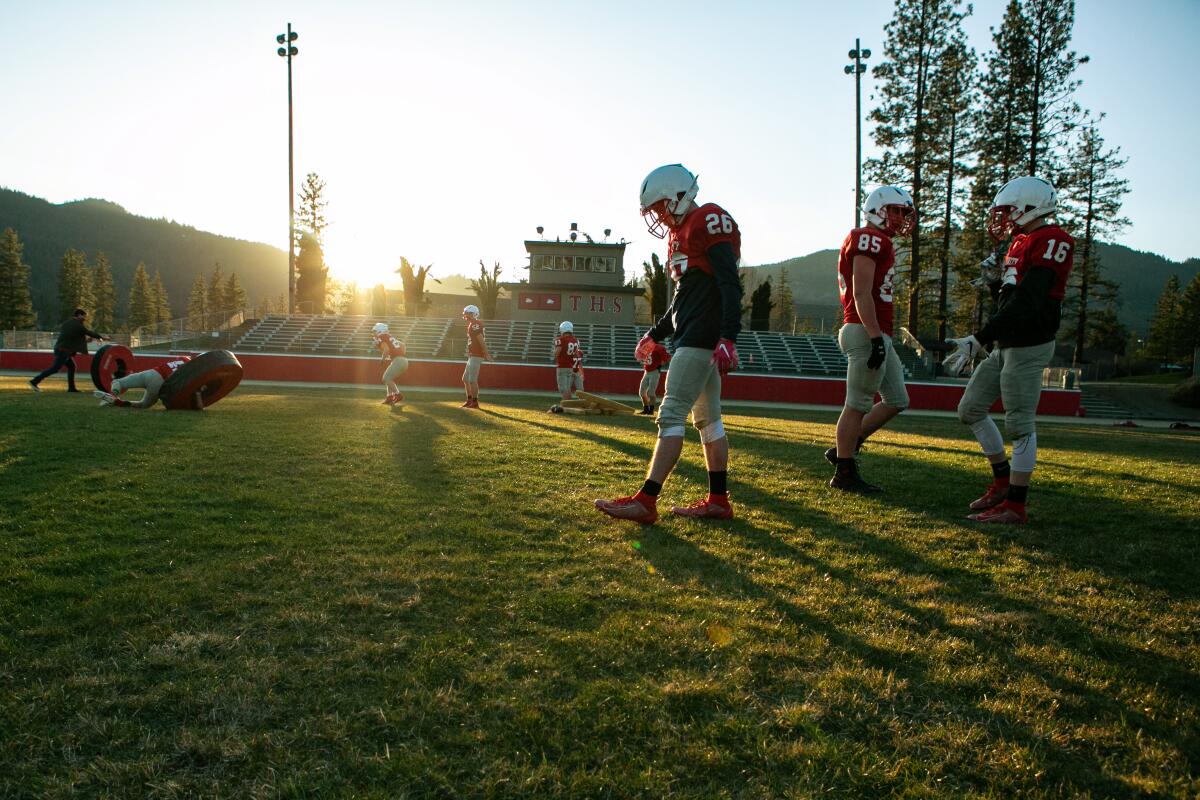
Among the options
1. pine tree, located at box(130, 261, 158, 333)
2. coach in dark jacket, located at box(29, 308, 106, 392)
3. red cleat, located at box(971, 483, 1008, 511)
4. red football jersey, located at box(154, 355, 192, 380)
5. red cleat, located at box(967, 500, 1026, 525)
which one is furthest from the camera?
pine tree, located at box(130, 261, 158, 333)

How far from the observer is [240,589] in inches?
119

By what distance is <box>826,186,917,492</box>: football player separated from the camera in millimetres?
5621

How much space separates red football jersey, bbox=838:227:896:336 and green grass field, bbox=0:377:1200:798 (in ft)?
5.30

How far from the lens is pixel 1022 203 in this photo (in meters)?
5.00

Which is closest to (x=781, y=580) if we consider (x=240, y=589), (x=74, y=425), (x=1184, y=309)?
(x=240, y=589)

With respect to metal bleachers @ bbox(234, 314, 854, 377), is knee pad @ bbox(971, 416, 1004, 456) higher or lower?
lower

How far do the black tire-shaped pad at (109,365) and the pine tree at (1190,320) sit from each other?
86525 mm

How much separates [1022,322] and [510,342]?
34246 mm

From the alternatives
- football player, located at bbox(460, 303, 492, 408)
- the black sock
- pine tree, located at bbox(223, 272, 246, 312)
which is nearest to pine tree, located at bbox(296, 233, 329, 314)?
football player, located at bbox(460, 303, 492, 408)

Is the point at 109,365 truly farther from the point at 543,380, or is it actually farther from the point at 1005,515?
the point at 1005,515

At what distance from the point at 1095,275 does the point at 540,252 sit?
122ft

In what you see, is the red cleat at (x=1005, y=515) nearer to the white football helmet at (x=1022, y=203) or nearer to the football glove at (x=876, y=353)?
the football glove at (x=876, y=353)

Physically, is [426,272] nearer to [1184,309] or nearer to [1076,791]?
[1076,791]

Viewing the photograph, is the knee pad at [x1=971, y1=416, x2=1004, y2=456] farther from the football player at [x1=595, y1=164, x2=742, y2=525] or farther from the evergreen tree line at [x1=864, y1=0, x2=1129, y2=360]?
the evergreen tree line at [x1=864, y1=0, x2=1129, y2=360]
